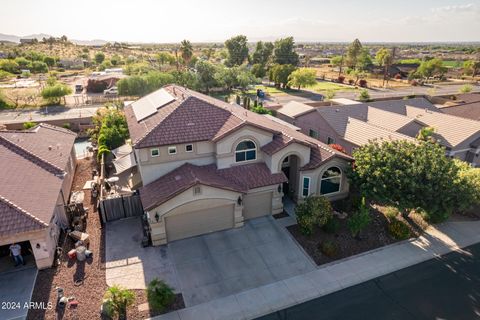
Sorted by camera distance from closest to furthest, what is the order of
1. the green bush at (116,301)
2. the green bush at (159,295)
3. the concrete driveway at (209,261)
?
the green bush at (116,301) → the green bush at (159,295) → the concrete driveway at (209,261)

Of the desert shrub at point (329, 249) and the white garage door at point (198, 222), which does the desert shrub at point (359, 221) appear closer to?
the desert shrub at point (329, 249)

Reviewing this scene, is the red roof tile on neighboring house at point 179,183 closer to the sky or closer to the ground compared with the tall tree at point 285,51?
closer to the ground

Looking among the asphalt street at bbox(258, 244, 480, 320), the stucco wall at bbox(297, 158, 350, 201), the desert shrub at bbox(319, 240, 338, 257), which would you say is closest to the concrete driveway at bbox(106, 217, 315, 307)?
the desert shrub at bbox(319, 240, 338, 257)

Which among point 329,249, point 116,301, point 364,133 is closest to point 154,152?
point 116,301

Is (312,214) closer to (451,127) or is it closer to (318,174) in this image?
(318,174)

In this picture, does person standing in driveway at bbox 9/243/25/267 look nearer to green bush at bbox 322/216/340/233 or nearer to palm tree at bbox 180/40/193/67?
green bush at bbox 322/216/340/233

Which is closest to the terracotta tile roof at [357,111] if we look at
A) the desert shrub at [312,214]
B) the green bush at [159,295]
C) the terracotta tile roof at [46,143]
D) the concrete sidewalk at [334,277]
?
the desert shrub at [312,214]
